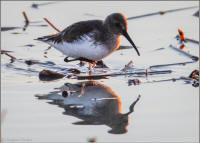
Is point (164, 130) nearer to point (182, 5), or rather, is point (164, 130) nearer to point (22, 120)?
point (22, 120)

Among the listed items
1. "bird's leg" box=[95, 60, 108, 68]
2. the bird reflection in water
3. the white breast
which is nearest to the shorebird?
the white breast

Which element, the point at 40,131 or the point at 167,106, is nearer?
the point at 40,131

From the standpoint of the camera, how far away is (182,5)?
551 inches

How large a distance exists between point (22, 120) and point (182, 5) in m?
7.68

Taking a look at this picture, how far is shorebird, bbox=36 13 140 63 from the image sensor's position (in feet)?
32.0

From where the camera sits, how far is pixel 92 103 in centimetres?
806

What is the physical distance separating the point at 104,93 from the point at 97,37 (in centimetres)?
143

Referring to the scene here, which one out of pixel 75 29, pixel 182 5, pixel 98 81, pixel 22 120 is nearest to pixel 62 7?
pixel 182 5

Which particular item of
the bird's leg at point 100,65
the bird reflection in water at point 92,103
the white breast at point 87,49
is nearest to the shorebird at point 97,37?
the white breast at point 87,49

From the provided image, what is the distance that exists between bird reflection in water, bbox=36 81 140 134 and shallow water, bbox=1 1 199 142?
0.04ft

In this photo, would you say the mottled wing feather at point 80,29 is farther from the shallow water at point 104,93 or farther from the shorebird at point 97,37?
the shallow water at point 104,93

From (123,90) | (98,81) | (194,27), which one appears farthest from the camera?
(194,27)

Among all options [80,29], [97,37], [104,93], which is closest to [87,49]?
[97,37]

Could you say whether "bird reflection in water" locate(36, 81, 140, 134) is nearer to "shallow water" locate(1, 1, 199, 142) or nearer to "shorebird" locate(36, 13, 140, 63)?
"shallow water" locate(1, 1, 199, 142)
